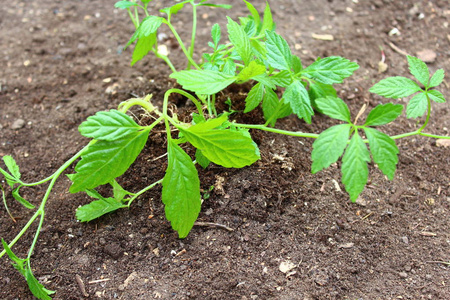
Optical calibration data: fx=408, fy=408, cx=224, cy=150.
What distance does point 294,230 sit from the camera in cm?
137

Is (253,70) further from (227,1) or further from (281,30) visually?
(227,1)

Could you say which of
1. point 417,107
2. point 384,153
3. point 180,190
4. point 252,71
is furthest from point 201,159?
point 417,107

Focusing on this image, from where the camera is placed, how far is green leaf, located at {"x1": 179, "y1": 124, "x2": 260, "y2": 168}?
116 centimetres

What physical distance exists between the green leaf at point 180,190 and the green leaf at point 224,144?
0.21ft

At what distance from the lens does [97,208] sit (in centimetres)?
138

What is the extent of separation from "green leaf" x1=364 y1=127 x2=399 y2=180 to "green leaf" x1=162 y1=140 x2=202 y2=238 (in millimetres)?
503

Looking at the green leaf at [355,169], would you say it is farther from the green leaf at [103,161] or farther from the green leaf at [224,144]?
the green leaf at [103,161]

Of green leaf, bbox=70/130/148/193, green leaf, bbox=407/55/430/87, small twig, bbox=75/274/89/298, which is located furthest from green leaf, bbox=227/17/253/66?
small twig, bbox=75/274/89/298

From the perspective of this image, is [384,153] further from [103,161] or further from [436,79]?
[103,161]

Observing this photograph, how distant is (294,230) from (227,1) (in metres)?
1.51

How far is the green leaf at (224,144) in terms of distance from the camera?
116cm

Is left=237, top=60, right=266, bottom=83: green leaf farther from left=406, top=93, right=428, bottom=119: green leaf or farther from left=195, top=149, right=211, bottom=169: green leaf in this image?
left=406, top=93, right=428, bottom=119: green leaf

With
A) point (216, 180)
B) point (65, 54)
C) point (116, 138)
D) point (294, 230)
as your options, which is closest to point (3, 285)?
point (116, 138)

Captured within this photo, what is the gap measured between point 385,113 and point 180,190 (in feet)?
2.03
